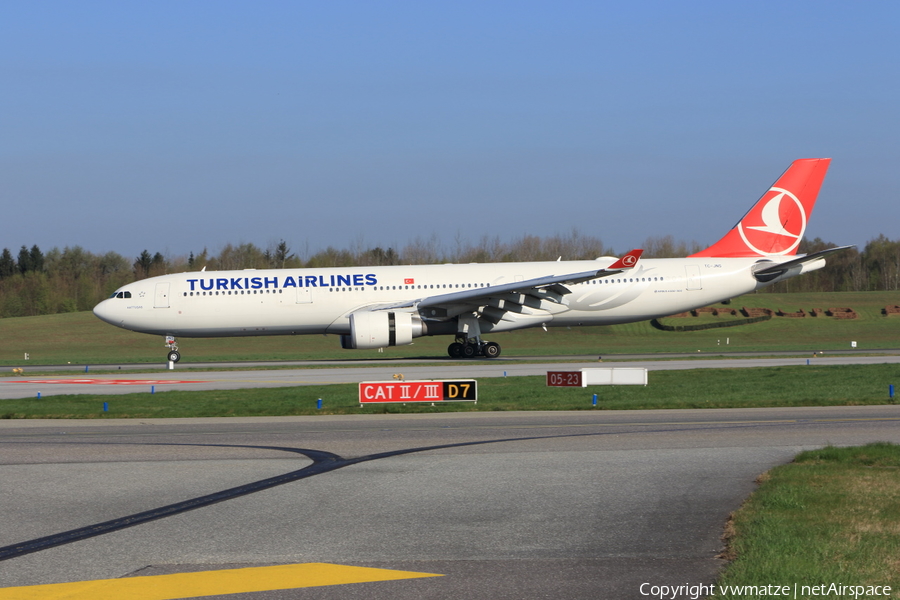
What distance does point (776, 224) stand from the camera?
37531 millimetres

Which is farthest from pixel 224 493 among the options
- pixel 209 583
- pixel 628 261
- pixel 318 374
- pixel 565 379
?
pixel 628 261

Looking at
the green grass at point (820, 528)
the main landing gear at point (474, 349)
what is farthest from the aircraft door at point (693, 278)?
the green grass at point (820, 528)

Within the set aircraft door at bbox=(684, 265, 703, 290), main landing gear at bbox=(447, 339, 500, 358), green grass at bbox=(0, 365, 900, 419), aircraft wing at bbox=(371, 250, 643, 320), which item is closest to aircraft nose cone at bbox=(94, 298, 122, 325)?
aircraft wing at bbox=(371, 250, 643, 320)

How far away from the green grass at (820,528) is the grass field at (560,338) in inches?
1522

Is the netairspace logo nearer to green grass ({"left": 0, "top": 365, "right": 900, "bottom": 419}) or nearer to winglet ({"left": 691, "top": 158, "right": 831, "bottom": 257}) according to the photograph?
green grass ({"left": 0, "top": 365, "right": 900, "bottom": 419})

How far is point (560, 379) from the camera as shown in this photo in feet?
75.8

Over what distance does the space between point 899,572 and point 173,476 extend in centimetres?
831

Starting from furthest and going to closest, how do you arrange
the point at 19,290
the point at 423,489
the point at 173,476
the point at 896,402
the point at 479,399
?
the point at 19,290 < the point at 479,399 < the point at 896,402 < the point at 173,476 < the point at 423,489

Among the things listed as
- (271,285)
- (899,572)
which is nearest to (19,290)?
(271,285)

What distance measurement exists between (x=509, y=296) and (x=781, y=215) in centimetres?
1312

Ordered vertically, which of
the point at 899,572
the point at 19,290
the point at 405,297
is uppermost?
the point at 19,290

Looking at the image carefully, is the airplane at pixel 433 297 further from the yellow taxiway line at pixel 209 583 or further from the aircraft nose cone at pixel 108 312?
the yellow taxiway line at pixel 209 583

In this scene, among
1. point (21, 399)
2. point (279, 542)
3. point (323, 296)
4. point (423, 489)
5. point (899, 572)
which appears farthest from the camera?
point (323, 296)

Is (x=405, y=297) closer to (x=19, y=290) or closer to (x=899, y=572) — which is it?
(x=899, y=572)
